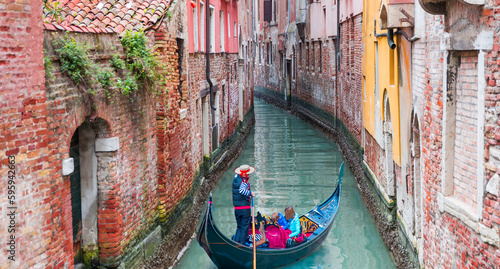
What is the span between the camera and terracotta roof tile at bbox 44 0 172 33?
7.13 m

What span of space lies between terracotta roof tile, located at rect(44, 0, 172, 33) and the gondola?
8.36 feet

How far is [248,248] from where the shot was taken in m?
7.94

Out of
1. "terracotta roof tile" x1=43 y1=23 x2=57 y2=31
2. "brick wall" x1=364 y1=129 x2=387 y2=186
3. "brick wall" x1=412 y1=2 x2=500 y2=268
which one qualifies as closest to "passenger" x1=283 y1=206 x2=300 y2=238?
"brick wall" x1=364 y1=129 x2=387 y2=186

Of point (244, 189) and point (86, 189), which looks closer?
point (86, 189)

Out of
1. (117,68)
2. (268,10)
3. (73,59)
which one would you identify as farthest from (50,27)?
(268,10)

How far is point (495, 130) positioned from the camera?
418 centimetres

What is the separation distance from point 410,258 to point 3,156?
5287 millimetres

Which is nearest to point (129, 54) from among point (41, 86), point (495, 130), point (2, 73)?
point (41, 86)

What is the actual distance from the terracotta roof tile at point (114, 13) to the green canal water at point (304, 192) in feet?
11.5

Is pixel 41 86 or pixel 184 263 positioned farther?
pixel 184 263

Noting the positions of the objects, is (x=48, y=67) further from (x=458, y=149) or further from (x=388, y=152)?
(x=388, y=152)

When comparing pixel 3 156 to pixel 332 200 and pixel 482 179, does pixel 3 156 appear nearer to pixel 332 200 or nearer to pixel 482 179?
pixel 482 179

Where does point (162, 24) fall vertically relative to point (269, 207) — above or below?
above

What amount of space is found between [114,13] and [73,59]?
8.66 feet
